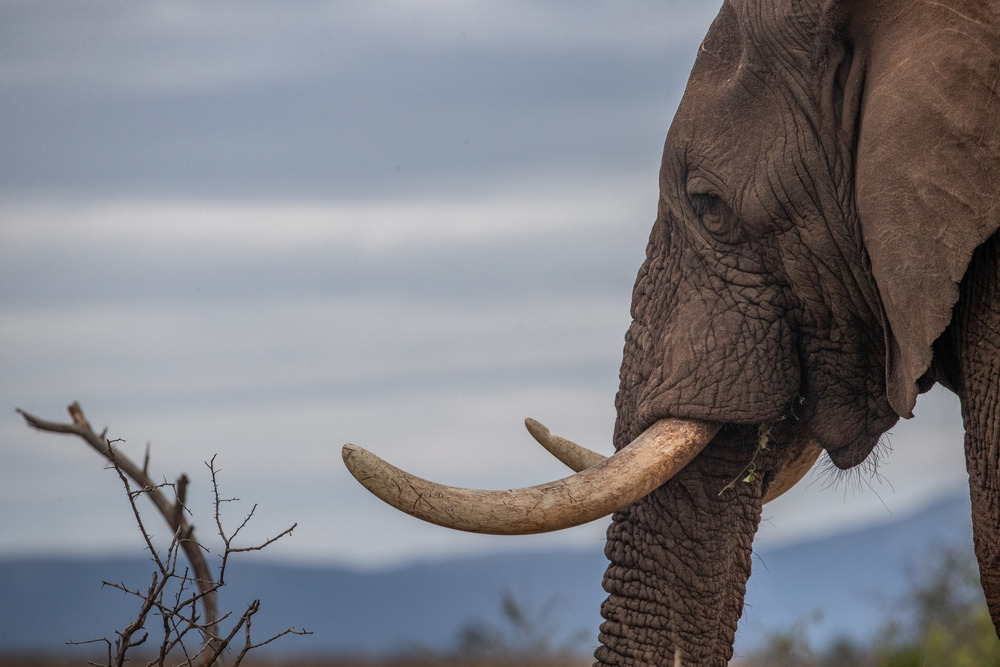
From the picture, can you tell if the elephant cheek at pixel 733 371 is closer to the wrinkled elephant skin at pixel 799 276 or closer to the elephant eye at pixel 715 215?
the wrinkled elephant skin at pixel 799 276

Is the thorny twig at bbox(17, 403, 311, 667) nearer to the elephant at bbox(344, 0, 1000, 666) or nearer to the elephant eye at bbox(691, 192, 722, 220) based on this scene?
the elephant at bbox(344, 0, 1000, 666)

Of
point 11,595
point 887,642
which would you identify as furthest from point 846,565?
point 887,642

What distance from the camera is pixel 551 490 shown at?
14.3ft

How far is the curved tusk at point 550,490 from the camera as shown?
13.6 feet

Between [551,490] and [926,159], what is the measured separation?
151 cm

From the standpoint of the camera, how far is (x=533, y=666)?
7.83 m

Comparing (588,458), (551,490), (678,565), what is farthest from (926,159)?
(588,458)

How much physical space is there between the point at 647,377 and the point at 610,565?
30.1 inches

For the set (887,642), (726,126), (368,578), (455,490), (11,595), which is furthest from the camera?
(368,578)

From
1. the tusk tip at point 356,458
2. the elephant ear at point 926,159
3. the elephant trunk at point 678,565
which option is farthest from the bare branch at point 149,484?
the elephant ear at point 926,159

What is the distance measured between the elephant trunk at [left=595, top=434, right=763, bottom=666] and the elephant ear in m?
0.92

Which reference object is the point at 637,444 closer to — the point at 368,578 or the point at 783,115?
the point at 783,115

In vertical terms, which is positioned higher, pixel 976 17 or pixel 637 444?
pixel 976 17

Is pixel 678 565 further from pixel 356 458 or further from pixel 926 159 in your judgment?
pixel 926 159
